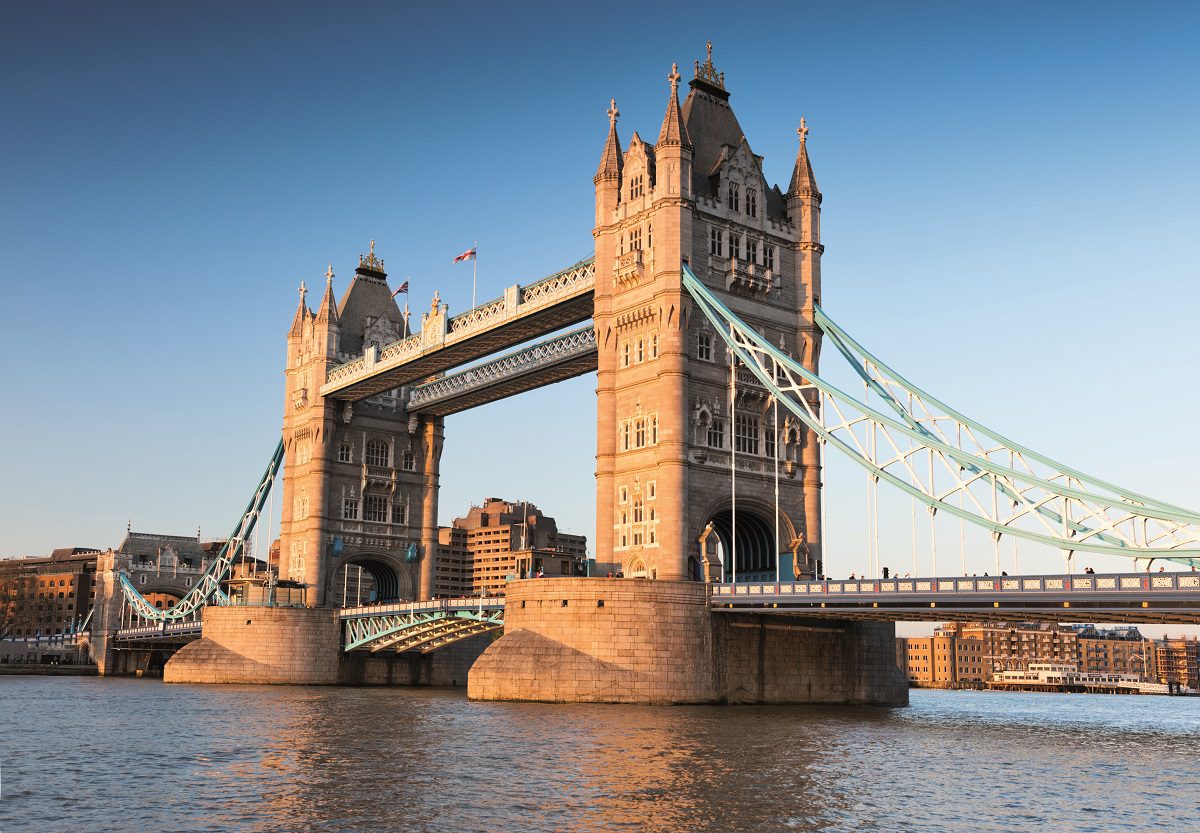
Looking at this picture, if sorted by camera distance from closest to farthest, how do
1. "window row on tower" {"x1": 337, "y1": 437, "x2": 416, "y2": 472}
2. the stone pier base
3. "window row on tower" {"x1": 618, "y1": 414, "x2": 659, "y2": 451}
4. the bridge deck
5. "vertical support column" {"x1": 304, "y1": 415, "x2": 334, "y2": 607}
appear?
the bridge deck → the stone pier base → "window row on tower" {"x1": 618, "y1": 414, "x2": 659, "y2": 451} → "vertical support column" {"x1": 304, "y1": 415, "x2": 334, "y2": 607} → "window row on tower" {"x1": 337, "y1": 437, "x2": 416, "y2": 472}

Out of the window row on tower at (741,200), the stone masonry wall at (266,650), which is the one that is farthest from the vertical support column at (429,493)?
the window row on tower at (741,200)

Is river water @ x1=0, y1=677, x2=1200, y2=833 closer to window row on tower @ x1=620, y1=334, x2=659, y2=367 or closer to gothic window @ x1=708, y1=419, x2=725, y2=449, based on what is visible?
gothic window @ x1=708, y1=419, x2=725, y2=449

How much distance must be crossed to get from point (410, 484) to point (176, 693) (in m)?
30.3

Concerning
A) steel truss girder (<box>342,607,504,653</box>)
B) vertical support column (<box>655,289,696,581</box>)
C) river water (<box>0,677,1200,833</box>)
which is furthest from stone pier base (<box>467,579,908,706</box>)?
steel truss girder (<box>342,607,504,653</box>)

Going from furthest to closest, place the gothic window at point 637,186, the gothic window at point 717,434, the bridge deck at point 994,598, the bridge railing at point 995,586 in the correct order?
the gothic window at point 637,186
the gothic window at point 717,434
the bridge deck at point 994,598
the bridge railing at point 995,586

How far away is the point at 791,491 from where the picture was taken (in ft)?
220

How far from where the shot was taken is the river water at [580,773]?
2598cm

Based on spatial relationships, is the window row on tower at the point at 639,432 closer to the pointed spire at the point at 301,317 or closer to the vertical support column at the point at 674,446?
the vertical support column at the point at 674,446

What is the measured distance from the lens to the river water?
85.3 feet

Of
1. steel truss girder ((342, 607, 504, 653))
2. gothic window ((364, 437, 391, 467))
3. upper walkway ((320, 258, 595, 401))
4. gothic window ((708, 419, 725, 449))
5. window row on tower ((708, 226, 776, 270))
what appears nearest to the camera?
gothic window ((708, 419, 725, 449))

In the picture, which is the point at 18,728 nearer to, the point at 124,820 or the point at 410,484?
the point at 124,820

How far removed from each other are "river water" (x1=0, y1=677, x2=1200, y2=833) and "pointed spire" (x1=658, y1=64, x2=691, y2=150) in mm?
28596

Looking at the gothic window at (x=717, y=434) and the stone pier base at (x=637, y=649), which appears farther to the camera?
the gothic window at (x=717, y=434)

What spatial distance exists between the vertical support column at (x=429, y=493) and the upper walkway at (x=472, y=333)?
753 cm
